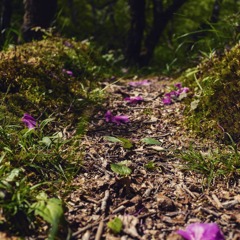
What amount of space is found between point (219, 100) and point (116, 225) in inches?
63.8

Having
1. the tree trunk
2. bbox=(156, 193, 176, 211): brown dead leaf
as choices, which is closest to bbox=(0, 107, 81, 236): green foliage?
bbox=(156, 193, 176, 211): brown dead leaf

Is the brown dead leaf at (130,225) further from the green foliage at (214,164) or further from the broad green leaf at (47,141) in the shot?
the broad green leaf at (47,141)

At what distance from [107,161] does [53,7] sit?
10.5 feet

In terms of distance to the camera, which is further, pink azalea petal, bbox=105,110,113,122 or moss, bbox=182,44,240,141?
pink azalea petal, bbox=105,110,113,122

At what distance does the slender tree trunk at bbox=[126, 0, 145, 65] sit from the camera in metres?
5.70

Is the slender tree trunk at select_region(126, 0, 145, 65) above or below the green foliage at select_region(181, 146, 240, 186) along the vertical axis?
above

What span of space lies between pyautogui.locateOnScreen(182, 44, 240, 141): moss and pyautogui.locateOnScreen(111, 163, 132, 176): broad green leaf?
0.86m

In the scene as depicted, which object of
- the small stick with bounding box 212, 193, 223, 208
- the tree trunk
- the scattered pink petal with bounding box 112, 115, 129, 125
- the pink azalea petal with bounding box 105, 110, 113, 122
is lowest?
the small stick with bounding box 212, 193, 223, 208

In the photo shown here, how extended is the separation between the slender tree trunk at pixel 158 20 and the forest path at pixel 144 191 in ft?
10.5

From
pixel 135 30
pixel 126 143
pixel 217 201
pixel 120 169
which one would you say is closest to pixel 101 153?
pixel 126 143

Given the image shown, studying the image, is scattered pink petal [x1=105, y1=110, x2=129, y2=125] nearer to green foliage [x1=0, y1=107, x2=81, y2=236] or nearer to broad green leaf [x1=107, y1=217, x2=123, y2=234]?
green foliage [x1=0, y1=107, x2=81, y2=236]

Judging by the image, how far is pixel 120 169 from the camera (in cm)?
250

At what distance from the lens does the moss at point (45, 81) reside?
3287 mm

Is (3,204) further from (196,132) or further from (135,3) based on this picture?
(135,3)
